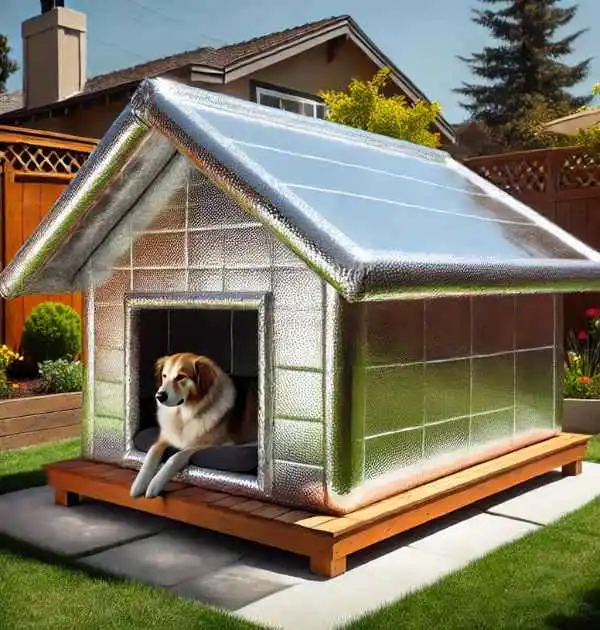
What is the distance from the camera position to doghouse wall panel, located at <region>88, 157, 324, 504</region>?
4445 millimetres

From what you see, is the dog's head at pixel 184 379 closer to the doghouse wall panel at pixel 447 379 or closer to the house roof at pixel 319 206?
the house roof at pixel 319 206

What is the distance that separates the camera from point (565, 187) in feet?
36.6

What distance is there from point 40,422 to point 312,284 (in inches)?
163

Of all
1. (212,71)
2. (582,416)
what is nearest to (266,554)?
(582,416)

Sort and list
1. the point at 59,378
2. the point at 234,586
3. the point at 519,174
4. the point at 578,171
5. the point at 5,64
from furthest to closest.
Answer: the point at 5,64 → the point at 519,174 → the point at 578,171 → the point at 59,378 → the point at 234,586

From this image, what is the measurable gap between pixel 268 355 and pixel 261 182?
0.97 m

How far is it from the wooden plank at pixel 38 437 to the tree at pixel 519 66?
26539 mm

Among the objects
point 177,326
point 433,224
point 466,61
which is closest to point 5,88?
point 466,61

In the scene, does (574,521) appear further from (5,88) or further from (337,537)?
(5,88)

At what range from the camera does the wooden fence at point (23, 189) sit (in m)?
9.59

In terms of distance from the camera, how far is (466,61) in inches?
1364

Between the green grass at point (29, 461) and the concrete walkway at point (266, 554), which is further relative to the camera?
the green grass at point (29, 461)

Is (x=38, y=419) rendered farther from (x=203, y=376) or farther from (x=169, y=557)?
(x=169, y=557)

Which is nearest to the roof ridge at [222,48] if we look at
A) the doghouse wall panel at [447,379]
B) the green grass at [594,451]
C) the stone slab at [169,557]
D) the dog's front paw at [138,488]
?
Result: the green grass at [594,451]
